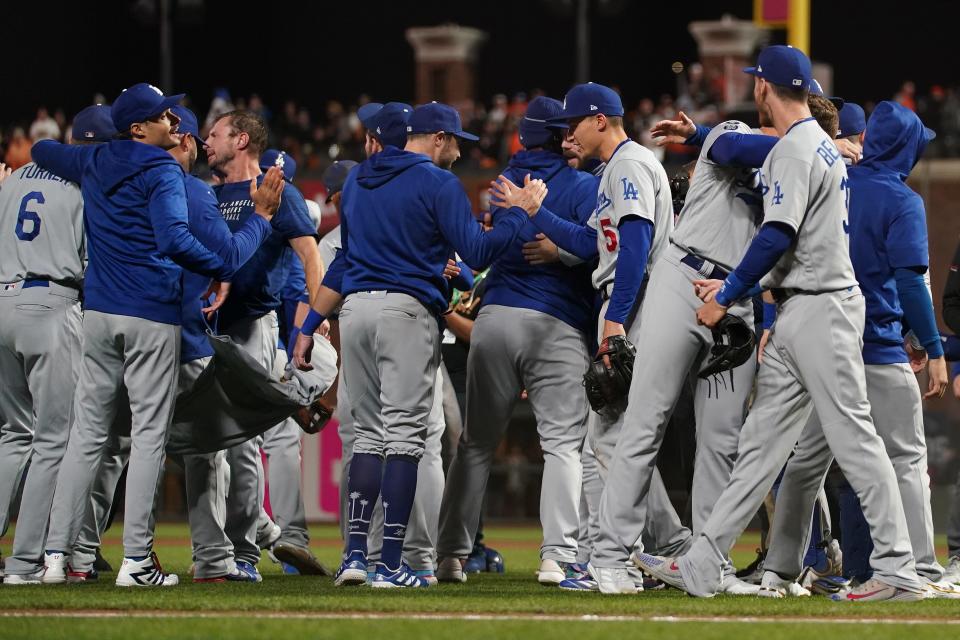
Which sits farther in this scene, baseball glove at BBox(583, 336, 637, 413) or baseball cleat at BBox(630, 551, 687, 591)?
baseball glove at BBox(583, 336, 637, 413)

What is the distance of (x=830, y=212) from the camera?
6.11 m

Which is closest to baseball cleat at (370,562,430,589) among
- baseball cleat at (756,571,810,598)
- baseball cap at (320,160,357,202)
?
baseball cleat at (756,571,810,598)

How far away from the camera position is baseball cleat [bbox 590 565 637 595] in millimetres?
6473

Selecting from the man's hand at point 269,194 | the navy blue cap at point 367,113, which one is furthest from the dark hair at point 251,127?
the navy blue cap at point 367,113

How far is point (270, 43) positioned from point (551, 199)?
31768 mm

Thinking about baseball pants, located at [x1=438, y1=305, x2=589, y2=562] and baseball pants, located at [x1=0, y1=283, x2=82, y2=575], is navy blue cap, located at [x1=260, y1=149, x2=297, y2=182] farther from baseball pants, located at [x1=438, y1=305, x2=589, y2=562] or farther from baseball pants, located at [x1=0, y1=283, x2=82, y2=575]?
baseball pants, located at [x1=438, y1=305, x2=589, y2=562]

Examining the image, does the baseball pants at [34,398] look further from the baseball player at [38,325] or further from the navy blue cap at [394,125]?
the navy blue cap at [394,125]

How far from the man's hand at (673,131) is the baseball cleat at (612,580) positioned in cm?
189

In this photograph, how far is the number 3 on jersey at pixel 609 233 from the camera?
6914mm

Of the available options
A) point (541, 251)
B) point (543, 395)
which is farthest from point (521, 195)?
point (543, 395)

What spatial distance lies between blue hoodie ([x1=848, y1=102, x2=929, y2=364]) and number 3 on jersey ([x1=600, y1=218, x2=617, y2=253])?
104 cm

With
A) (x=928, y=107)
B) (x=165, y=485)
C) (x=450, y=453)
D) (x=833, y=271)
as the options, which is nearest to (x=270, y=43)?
(x=928, y=107)

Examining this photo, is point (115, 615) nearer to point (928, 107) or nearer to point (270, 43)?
point (928, 107)

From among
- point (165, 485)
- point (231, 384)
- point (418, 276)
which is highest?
point (418, 276)
